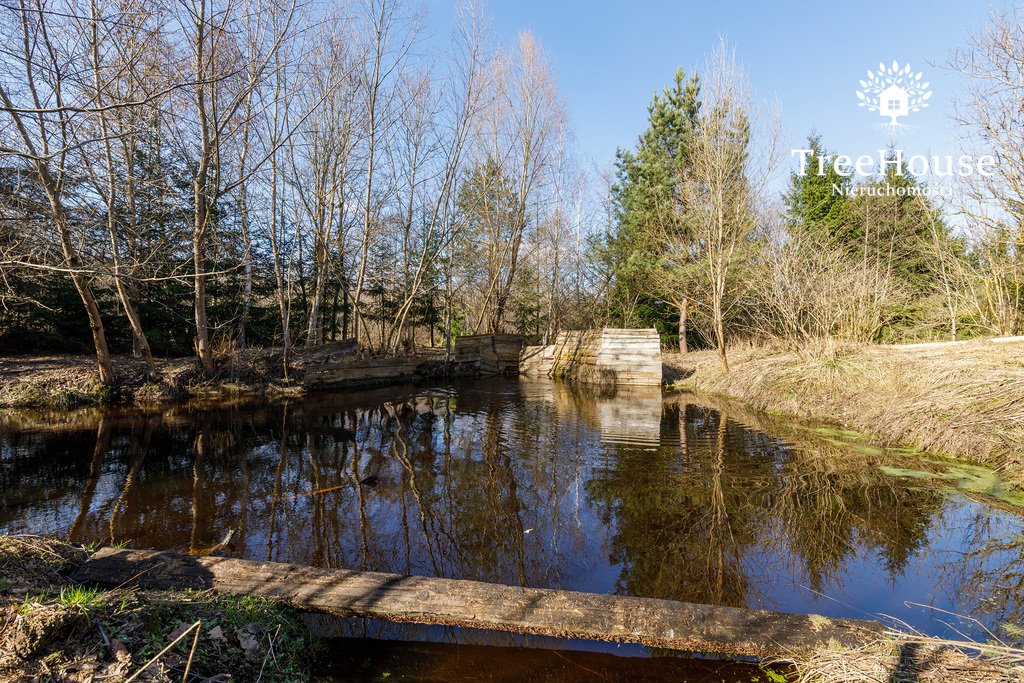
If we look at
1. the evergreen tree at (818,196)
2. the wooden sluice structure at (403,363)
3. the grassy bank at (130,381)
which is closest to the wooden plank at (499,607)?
the grassy bank at (130,381)

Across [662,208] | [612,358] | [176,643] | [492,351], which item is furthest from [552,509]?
[662,208]

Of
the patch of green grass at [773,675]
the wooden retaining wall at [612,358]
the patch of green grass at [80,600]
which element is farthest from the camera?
the wooden retaining wall at [612,358]

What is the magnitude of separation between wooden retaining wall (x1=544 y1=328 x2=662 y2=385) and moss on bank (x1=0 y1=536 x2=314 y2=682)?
553 inches

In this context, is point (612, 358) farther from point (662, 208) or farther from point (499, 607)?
point (499, 607)

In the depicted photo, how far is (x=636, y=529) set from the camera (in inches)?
190

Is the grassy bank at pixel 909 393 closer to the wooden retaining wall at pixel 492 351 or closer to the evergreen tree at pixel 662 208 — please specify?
the evergreen tree at pixel 662 208

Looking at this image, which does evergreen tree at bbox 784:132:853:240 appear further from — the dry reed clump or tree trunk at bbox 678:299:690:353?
the dry reed clump

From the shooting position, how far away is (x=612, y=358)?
53.6ft

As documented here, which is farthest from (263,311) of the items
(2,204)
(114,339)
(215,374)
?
(2,204)

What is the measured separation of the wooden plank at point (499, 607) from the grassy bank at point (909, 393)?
5.14 m

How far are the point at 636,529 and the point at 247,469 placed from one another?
4.97m

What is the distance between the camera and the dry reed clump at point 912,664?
2.33m

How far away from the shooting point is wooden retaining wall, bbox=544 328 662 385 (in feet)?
52.0

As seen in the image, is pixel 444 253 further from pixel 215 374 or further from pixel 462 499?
pixel 462 499
